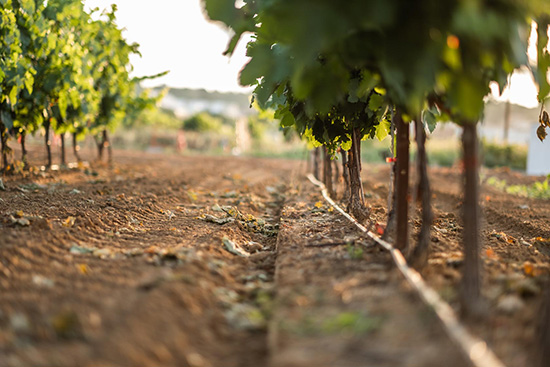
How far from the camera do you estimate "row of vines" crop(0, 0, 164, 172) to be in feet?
26.9

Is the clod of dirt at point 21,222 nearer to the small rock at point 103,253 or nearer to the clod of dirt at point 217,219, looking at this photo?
the small rock at point 103,253

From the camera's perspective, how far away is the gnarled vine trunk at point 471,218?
2.94 m

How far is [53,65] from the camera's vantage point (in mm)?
9461

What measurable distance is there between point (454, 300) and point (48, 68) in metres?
8.83

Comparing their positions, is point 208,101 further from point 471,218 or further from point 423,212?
point 471,218

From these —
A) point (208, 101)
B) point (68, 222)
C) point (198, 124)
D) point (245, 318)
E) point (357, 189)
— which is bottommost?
point (245, 318)

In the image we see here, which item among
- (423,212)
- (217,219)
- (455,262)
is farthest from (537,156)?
(423,212)

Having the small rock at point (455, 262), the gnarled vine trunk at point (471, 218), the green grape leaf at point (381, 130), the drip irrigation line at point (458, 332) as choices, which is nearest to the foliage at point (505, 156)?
the green grape leaf at point (381, 130)

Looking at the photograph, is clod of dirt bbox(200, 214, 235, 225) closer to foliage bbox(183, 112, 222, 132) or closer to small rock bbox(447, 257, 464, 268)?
small rock bbox(447, 257, 464, 268)

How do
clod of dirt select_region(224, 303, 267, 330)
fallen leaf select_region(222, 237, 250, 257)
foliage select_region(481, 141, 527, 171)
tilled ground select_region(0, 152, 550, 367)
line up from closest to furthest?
tilled ground select_region(0, 152, 550, 367) → clod of dirt select_region(224, 303, 267, 330) → fallen leaf select_region(222, 237, 250, 257) → foliage select_region(481, 141, 527, 171)

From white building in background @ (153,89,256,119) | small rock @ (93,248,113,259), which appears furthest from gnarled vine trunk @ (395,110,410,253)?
white building in background @ (153,89,256,119)

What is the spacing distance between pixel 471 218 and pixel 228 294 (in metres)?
1.75

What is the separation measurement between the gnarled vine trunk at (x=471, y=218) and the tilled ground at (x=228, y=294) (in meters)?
0.21

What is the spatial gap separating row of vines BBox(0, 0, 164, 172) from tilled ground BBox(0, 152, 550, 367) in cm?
326
